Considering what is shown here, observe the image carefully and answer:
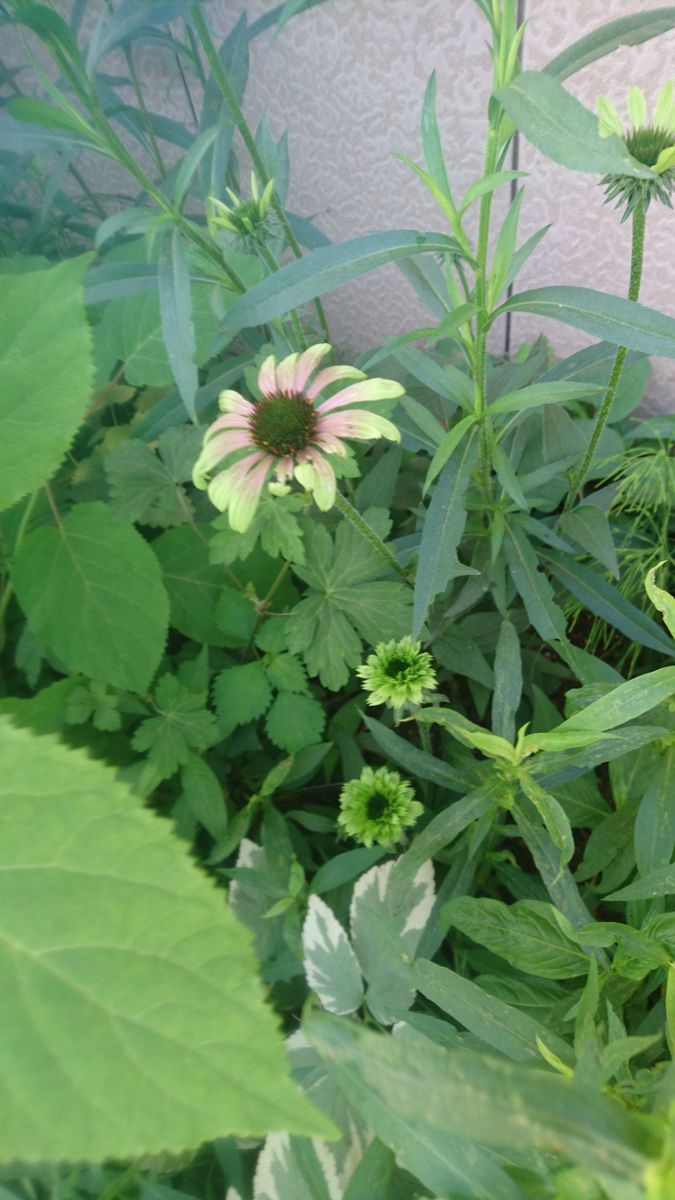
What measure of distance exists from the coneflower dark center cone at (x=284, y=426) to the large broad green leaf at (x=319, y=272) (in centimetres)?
7

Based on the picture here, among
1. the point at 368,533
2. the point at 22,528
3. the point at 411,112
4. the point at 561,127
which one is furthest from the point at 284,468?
the point at 411,112

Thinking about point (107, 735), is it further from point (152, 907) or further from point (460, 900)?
point (152, 907)

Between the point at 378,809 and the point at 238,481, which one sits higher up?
the point at 238,481

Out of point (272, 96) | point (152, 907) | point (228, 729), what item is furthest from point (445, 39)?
point (152, 907)

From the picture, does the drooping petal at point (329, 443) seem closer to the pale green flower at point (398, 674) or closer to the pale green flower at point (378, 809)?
the pale green flower at point (398, 674)

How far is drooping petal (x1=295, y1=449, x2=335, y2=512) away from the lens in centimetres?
50

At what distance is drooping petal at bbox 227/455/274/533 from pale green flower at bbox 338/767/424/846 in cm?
24

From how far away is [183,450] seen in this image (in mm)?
742

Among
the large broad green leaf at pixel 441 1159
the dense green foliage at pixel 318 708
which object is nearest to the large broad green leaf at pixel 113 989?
the dense green foliage at pixel 318 708

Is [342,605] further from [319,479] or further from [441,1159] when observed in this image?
[441,1159]

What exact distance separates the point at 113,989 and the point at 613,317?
45cm

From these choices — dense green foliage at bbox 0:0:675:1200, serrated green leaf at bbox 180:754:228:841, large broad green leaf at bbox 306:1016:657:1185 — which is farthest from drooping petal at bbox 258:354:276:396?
large broad green leaf at bbox 306:1016:657:1185

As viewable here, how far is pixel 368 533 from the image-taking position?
0.63 m

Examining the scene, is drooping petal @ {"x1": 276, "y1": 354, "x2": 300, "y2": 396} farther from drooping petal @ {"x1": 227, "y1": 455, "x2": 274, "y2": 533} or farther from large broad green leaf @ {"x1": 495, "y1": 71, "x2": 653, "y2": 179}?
large broad green leaf @ {"x1": 495, "y1": 71, "x2": 653, "y2": 179}
